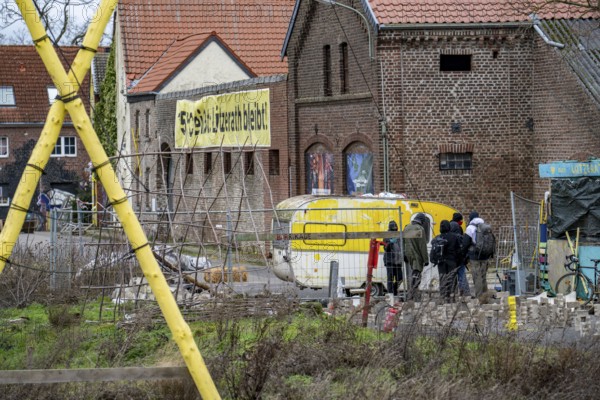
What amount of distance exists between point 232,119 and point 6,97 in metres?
32.6

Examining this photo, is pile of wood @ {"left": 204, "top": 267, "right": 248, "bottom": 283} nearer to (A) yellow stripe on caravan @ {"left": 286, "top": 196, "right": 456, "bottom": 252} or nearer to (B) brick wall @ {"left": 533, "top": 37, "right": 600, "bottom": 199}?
(A) yellow stripe on caravan @ {"left": 286, "top": 196, "right": 456, "bottom": 252}

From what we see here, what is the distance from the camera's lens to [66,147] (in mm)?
63906

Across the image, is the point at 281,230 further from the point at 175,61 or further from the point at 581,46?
the point at 175,61

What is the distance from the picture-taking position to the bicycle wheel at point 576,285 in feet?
66.8

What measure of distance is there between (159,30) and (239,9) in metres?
3.49

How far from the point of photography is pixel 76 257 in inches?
798

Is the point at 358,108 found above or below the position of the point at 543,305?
above

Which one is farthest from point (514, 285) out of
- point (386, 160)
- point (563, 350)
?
point (563, 350)

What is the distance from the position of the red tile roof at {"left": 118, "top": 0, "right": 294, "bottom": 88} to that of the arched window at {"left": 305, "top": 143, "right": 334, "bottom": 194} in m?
13.3

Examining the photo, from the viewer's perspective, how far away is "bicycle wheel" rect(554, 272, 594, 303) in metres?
20.4

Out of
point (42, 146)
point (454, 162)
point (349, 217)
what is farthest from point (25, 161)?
point (42, 146)

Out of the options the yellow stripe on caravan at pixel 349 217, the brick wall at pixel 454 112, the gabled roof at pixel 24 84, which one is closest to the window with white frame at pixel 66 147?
the gabled roof at pixel 24 84

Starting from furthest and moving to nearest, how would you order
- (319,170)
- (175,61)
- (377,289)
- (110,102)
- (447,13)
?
(110,102), (175,61), (319,170), (447,13), (377,289)

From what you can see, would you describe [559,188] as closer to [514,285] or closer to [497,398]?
[514,285]
